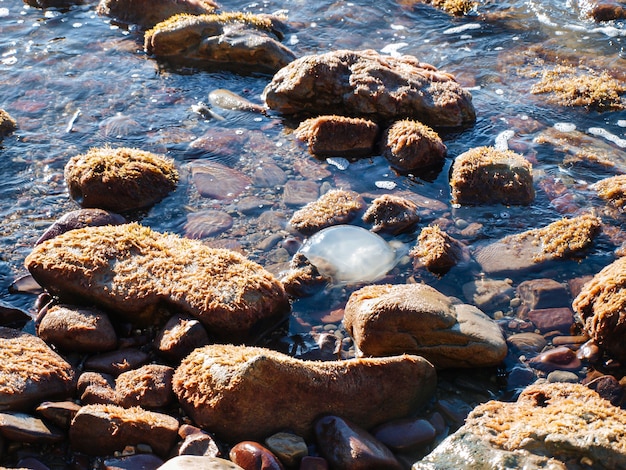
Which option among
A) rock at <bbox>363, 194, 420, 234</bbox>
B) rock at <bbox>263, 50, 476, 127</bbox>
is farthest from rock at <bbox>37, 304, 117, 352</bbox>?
rock at <bbox>263, 50, 476, 127</bbox>

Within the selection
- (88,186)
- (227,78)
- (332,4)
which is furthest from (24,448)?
(332,4)

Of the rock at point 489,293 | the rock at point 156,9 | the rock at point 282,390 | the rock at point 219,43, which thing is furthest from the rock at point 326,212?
the rock at point 156,9

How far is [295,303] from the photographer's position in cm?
626

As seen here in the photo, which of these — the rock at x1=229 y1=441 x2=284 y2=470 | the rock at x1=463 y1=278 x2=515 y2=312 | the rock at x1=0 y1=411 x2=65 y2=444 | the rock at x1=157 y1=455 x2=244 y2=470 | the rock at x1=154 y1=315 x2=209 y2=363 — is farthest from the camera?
the rock at x1=463 y1=278 x2=515 y2=312

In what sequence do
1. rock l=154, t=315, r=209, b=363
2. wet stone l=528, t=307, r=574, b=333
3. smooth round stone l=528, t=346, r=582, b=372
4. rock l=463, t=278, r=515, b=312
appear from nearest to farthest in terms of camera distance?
rock l=154, t=315, r=209, b=363, smooth round stone l=528, t=346, r=582, b=372, wet stone l=528, t=307, r=574, b=333, rock l=463, t=278, r=515, b=312

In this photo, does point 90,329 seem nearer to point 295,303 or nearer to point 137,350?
point 137,350

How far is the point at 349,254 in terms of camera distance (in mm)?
6703

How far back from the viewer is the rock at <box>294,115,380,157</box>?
8.53m

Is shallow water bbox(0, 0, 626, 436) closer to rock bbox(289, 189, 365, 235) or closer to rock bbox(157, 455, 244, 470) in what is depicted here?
rock bbox(289, 189, 365, 235)

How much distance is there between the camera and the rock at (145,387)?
4.85 m

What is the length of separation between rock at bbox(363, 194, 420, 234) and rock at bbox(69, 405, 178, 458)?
339 cm

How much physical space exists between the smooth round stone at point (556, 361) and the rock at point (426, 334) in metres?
0.31

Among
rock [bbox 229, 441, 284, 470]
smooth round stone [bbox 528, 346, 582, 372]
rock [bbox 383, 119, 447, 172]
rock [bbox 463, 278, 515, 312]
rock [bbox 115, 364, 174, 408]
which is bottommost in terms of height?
smooth round stone [bbox 528, 346, 582, 372]

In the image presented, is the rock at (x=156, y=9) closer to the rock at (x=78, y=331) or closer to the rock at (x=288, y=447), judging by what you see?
the rock at (x=78, y=331)
